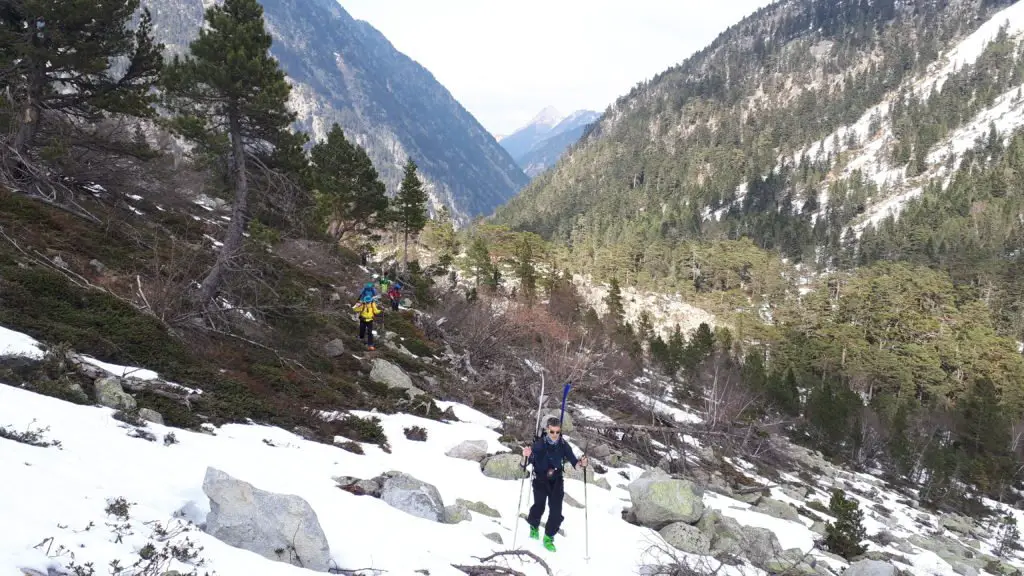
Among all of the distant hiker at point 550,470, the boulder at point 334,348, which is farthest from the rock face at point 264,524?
the boulder at point 334,348

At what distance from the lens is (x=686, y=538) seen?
28.8 feet

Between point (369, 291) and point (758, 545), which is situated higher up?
point (369, 291)

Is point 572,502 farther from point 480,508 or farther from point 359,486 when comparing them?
point 359,486

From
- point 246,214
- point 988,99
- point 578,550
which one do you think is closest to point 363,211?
point 246,214

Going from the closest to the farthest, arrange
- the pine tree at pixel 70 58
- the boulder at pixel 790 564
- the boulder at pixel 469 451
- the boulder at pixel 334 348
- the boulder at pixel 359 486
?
the boulder at pixel 359 486 → the boulder at pixel 790 564 → the boulder at pixel 469 451 → the pine tree at pixel 70 58 → the boulder at pixel 334 348

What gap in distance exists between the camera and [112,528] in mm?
3660

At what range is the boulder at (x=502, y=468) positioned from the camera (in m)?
10.0

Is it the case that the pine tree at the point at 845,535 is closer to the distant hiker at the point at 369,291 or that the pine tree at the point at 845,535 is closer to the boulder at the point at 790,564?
the boulder at the point at 790,564

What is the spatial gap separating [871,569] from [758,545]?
1869 mm

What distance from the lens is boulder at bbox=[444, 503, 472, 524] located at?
6.93 meters

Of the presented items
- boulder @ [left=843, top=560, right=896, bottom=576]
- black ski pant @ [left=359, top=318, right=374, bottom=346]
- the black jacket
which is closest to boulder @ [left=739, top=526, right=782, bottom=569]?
boulder @ [left=843, top=560, right=896, bottom=576]

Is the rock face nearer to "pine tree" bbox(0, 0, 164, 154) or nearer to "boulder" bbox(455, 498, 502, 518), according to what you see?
"boulder" bbox(455, 498, 502, 518)

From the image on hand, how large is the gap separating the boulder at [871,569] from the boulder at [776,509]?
179 inches

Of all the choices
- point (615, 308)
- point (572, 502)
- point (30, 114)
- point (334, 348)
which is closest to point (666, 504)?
point (572, 502)
